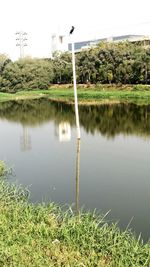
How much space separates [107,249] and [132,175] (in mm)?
5845

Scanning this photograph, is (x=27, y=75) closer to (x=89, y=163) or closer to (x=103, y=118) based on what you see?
(x=103, y=118)

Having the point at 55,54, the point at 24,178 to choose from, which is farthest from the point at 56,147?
the point at 55,54

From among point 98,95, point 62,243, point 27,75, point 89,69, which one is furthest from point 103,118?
point 27,75

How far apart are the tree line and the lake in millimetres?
20133

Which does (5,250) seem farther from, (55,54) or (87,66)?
(55,54)

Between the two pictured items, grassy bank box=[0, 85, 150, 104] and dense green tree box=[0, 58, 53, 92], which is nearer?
grassy bank box=[0, 85, 150, 104]

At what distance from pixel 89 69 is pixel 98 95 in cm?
914

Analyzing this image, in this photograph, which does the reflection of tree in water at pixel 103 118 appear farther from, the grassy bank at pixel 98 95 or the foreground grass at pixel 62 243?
the foreground grass at pixel 62 243

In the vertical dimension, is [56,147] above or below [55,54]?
below

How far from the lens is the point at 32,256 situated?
240 inches

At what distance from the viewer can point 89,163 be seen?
13.9 meters

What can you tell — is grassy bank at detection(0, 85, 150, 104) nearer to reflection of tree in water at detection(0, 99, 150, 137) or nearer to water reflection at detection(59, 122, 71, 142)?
reflection of tree in water at detection(0, 99, 150, 137)

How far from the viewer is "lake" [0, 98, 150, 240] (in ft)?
31.3

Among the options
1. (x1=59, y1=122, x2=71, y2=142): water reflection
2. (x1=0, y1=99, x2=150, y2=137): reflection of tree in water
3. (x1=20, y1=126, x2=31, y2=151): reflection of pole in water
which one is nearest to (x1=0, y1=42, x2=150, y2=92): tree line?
(x1=0, y1=99, x2=150, y2=137): reflection of tree in water
